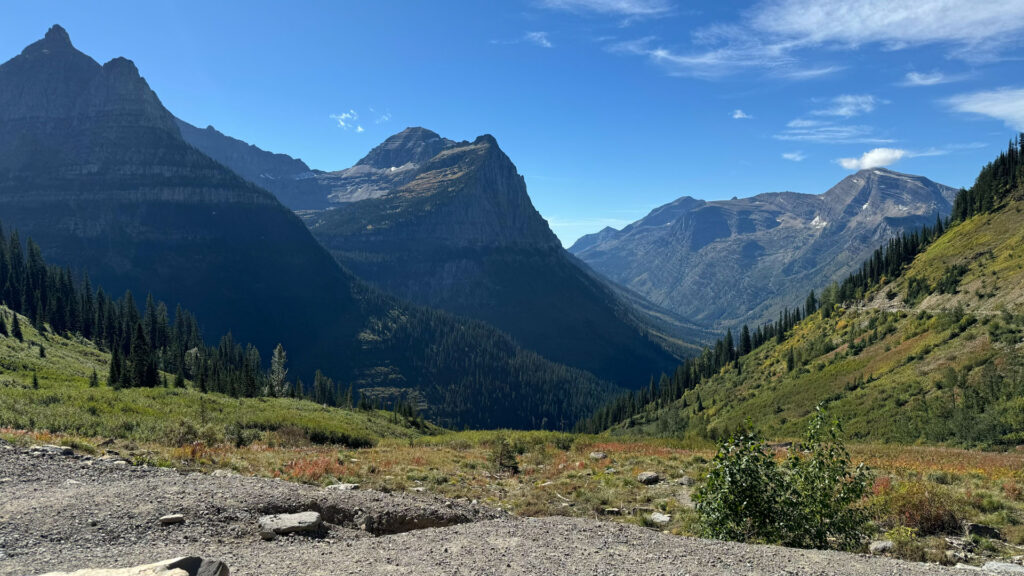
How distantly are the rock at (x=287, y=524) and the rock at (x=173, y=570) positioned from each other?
15.2 ft

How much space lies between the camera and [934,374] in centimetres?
5394

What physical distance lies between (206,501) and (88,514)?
2.78 metres

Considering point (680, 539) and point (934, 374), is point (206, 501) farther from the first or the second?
point (934, 374)

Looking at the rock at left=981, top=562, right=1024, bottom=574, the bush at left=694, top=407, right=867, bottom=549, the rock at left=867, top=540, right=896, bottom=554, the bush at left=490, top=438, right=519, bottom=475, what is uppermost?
the bush at left=694, top=407, right=867, bottom=549

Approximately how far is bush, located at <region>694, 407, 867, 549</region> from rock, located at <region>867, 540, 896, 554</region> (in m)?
0.35

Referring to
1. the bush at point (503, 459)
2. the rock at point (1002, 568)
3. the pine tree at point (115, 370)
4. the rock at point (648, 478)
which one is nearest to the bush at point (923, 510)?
the rock at point (1002, 568)

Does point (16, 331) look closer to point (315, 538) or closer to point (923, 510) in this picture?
point (315, 538)

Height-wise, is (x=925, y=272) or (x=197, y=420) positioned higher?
(x=925, y=272)

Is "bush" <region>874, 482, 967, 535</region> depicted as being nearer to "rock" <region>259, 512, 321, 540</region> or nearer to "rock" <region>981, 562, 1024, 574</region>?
"rock" <region>981, 562, 1024, 574</region>

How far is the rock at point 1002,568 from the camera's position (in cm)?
1226

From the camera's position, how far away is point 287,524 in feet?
45.4

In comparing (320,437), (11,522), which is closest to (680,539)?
(11,522)

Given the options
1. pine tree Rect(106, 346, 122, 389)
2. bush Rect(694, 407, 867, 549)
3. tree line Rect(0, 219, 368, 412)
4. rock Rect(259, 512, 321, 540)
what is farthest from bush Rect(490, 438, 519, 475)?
tree line Rect(0, 219, 368, 412)

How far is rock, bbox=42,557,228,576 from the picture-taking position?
836 centimetres
